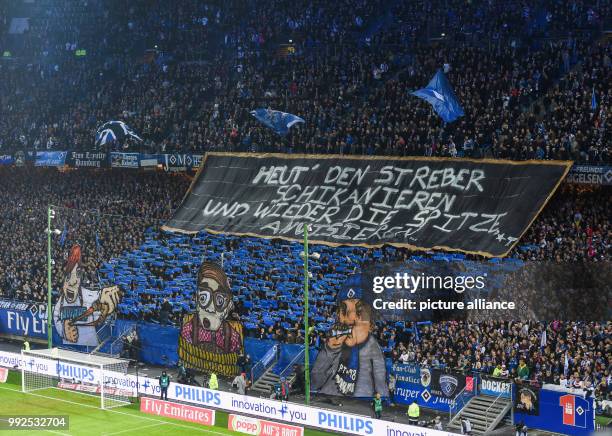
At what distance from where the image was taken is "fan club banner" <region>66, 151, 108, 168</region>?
66.8m

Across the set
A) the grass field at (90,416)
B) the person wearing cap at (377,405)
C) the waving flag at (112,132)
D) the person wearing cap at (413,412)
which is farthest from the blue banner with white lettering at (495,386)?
the waving flag at (112,132)

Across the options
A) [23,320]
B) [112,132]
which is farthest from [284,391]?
[112,132]

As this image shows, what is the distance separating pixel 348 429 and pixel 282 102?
2767cm

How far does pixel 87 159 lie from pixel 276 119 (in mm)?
16851

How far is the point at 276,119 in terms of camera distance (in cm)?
5694

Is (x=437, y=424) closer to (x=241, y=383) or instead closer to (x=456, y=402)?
(x=456, y=402)

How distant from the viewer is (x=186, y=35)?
73750 millimetres

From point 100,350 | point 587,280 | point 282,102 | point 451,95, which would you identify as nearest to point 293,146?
point 282,102

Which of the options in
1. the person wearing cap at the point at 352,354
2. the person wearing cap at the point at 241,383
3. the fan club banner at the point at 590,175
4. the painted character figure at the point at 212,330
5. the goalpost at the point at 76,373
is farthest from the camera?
the painted character figure at the point at 212,330

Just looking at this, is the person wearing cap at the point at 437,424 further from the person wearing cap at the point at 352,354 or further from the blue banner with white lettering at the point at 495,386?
the person wearing cap at the point at 352,354

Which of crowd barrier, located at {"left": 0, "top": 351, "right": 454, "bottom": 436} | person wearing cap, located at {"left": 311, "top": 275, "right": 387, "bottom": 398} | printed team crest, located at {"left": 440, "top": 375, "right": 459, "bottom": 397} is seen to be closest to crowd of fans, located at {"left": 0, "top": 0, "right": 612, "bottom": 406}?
printed team crest, located at {"left": 440, "top": 375, "right": 459, "bottom": 397}

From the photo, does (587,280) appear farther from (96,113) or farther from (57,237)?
(96,113)

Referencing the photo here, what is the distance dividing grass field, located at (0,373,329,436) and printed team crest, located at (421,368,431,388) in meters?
5.76

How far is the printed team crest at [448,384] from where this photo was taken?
140 ft
